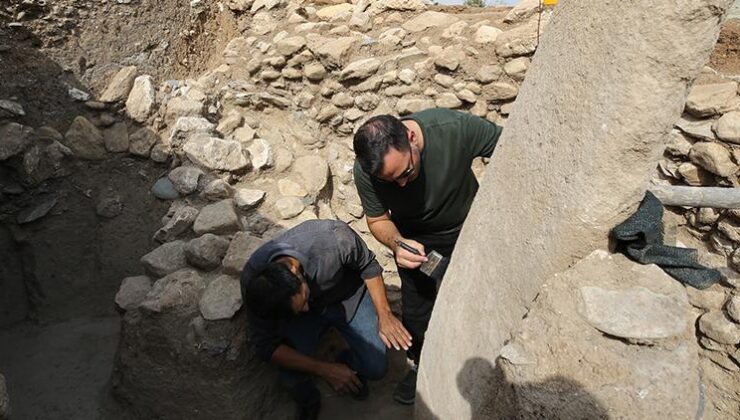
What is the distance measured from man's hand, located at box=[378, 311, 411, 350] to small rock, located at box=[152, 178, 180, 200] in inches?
74.6

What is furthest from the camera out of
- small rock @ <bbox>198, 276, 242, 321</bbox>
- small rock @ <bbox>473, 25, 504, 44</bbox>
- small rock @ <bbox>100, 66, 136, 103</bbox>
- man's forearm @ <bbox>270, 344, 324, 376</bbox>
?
small rock @ <bbox>100, 66, 136, 103</bbox>

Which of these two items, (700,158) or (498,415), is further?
(700,158)

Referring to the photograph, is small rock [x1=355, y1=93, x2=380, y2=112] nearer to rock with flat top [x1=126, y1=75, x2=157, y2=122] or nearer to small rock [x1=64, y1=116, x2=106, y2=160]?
rock with flat top [x1=126, y1=75, x2=157, y2=122]

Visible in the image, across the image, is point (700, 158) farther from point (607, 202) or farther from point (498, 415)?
point (498, 415)

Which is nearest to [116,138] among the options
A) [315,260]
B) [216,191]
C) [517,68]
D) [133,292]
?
[216,191]

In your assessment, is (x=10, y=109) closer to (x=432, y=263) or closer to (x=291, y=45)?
(x=291, y=45)

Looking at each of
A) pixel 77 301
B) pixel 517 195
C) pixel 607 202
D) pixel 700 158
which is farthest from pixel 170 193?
pixel 700 158

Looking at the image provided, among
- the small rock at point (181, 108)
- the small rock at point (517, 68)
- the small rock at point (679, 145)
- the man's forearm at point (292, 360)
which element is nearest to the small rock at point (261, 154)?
the small rock at point (181, 108)

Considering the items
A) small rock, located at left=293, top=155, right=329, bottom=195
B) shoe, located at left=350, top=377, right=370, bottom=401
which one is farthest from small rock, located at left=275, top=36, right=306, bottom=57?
A: shoe, located at left=350, top=377, right=370, bottom=401

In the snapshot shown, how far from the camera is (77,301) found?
11.8ft

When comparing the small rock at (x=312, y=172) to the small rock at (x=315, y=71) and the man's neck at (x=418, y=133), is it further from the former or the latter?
the man's neck at (x=418, y=133)

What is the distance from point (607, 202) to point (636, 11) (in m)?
0.46

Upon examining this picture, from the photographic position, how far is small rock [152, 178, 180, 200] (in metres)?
3.49

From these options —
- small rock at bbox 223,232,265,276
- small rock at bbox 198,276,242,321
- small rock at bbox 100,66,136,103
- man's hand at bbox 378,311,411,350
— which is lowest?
man's hand at bbox 378,311,411,350
